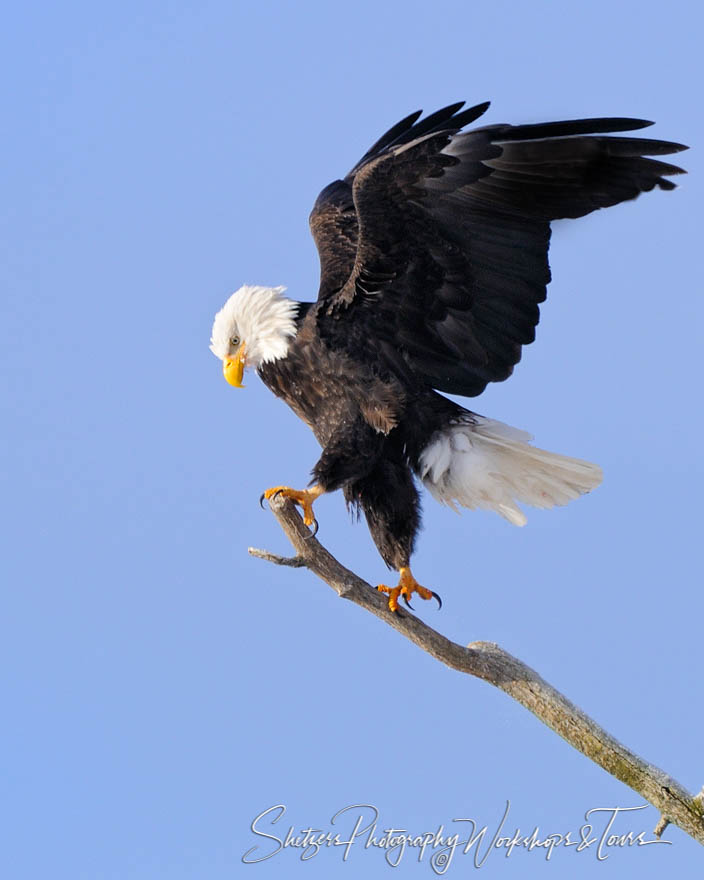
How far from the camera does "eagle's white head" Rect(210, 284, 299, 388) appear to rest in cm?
636

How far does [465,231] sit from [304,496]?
1462mm

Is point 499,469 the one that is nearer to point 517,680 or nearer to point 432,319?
point 432,319

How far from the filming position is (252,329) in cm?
646

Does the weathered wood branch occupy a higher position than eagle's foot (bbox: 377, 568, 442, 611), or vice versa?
eagle's foot (bbox: 377, 568, 442, 611)

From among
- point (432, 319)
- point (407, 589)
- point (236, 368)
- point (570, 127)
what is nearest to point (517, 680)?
point (407, 589)

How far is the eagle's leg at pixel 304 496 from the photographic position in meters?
5.74

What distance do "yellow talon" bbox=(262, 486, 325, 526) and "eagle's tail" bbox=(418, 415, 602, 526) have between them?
717mm

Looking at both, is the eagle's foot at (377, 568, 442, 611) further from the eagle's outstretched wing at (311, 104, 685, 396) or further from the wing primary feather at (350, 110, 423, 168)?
the wing primary feather at (350, 110, 423, 168)

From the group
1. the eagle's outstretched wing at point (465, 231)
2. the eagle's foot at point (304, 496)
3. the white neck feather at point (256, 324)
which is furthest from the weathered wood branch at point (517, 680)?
the eagle's outstretched wing at point (465, 231)

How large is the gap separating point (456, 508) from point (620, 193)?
178 cm

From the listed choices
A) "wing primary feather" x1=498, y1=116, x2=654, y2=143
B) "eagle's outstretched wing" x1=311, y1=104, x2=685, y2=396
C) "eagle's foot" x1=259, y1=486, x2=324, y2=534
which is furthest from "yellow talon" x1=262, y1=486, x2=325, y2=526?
"wing primary feather" x1=498, y1=116, x2=654, y2=143

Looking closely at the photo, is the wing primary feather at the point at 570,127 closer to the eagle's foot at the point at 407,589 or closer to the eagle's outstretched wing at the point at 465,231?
the eagle's outstretched wing at the point at 465,231

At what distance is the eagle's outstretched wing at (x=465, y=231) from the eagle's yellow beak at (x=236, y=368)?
1.57 ft

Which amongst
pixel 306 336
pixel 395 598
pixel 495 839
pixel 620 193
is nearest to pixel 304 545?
pixel 395 598
